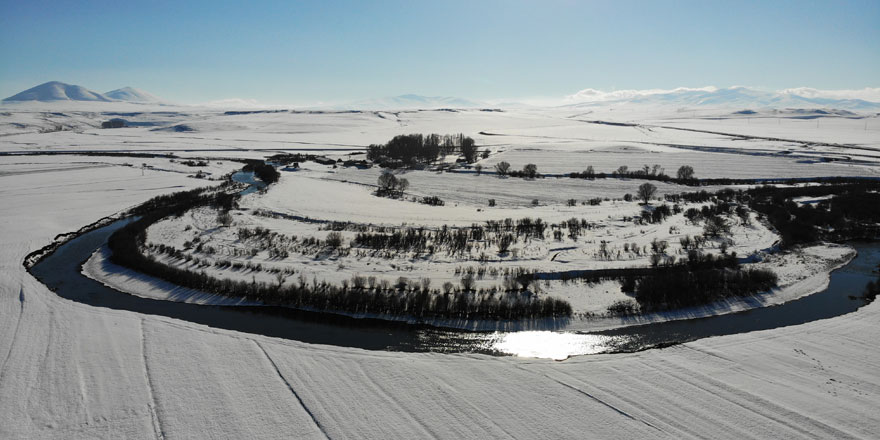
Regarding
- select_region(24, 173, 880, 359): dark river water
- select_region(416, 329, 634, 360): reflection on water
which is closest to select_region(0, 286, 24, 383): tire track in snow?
select_region(24, 173, 880, 359): dark river water

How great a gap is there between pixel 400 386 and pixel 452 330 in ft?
16.4

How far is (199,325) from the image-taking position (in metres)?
19.0

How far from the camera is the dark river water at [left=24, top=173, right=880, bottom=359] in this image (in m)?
18.0

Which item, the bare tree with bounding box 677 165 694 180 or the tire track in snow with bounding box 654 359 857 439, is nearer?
the tire track in snow with bounding box 654 359 857 439

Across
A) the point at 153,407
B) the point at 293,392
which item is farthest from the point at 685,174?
the point at 153,407

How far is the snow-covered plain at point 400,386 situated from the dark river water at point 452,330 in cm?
112

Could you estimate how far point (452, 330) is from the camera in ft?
63.2

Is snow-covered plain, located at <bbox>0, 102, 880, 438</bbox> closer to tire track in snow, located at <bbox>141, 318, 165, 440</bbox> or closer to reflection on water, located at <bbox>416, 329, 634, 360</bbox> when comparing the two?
tire track in snow, located at <bbox>141, 318, 165, 440</bbox>

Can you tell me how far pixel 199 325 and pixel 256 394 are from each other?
646 centimetres

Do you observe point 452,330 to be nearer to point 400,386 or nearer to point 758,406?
point 400,386

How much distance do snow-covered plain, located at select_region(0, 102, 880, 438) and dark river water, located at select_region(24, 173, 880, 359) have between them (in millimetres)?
1119

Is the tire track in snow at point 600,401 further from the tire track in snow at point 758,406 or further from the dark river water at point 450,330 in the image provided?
the tire track in snow at point 758,406

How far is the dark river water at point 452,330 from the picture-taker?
18047 mm

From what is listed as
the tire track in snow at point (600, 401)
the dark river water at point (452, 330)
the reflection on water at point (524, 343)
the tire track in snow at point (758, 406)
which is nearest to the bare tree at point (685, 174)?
the dark river water at point (452, 330)
